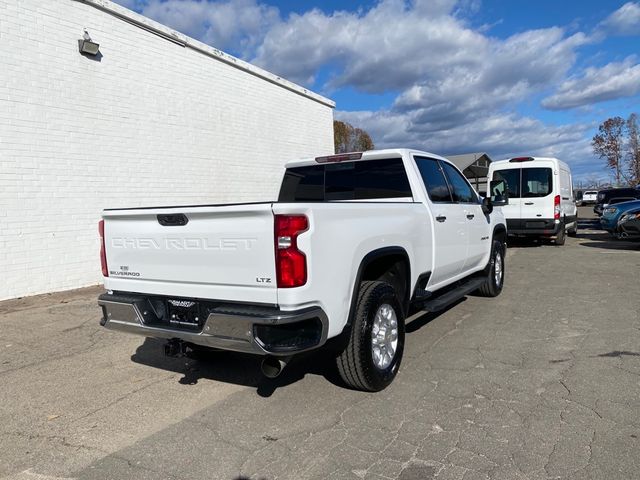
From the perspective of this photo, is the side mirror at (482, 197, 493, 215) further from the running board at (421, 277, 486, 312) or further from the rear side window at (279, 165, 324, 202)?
the rear side window at (279, 165, 324, 202)

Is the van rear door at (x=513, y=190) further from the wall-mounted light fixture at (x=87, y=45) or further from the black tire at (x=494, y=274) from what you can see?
the wall-mounted light fixture at (x=87, y=45)

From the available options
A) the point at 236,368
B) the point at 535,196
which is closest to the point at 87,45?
the point at 236,368

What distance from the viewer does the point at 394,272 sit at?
4.58m

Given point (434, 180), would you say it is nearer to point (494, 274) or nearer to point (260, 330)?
point (494, 274)

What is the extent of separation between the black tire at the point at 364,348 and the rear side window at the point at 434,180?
1.66 metres

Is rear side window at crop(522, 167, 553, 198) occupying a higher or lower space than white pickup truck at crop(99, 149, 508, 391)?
higher

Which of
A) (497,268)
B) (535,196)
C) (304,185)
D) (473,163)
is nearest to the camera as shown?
(304,185)

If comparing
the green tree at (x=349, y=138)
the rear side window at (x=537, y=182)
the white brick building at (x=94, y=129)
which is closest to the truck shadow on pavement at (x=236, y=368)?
the white brick building at (x=94, y=129)

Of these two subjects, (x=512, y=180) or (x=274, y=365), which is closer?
(x=274, y=365)

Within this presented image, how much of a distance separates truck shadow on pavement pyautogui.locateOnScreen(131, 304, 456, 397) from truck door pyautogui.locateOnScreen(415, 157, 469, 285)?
4.86 feet

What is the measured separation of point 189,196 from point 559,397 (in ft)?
30.4

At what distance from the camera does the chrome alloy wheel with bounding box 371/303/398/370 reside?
4.07 meters

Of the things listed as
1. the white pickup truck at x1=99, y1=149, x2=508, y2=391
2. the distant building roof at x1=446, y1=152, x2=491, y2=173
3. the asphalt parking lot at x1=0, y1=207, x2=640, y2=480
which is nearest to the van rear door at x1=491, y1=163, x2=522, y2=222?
the asphalt parking lot at x1=0, y1=207, x2=640, y2=480

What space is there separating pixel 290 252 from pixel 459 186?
379 centimetres
